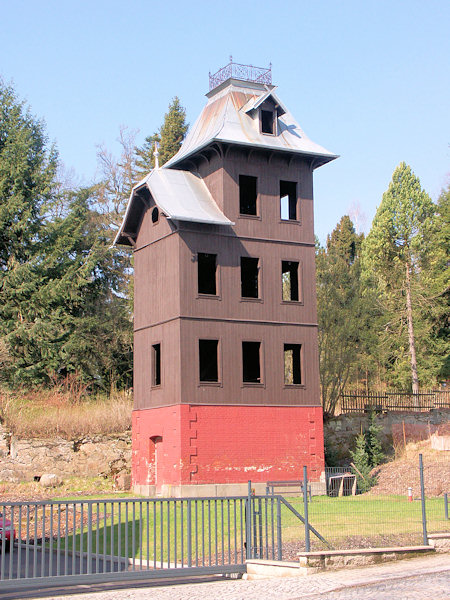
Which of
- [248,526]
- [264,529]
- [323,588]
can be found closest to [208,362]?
[264,529]

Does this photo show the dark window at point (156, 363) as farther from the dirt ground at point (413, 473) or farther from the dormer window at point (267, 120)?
the dormer window at point (267, 120)

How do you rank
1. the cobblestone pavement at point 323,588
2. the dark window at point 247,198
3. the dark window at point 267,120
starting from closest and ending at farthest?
the cobblestone pavement at point 323,588 < the dark window at point 267,120 < the dark window at point 247,198

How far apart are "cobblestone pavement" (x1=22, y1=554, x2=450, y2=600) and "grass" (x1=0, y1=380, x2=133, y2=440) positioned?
1850 cm

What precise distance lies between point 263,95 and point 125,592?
2312 cm

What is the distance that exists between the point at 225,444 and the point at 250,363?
22.7 ft

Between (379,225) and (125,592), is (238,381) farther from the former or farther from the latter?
(379,225)

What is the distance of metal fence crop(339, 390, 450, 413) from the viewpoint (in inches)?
1459

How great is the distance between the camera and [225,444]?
28969 mm

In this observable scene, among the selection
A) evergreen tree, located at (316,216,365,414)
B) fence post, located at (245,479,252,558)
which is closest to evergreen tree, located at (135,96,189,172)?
evergreen tree, located at (316,216,365,414)

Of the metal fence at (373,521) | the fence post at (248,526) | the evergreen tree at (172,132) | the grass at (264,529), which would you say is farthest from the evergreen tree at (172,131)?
the fence post at (248,526)

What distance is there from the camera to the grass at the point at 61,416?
32.5m

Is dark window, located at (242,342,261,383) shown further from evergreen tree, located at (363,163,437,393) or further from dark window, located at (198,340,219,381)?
evergreen tree, located at (363,163,437,393)

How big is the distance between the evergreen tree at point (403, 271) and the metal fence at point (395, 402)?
24.2 feet

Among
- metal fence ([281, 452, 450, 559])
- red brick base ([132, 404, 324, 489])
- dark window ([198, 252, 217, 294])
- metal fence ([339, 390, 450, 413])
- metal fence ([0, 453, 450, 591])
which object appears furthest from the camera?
metal fence ([339, 390, 450, 413])
